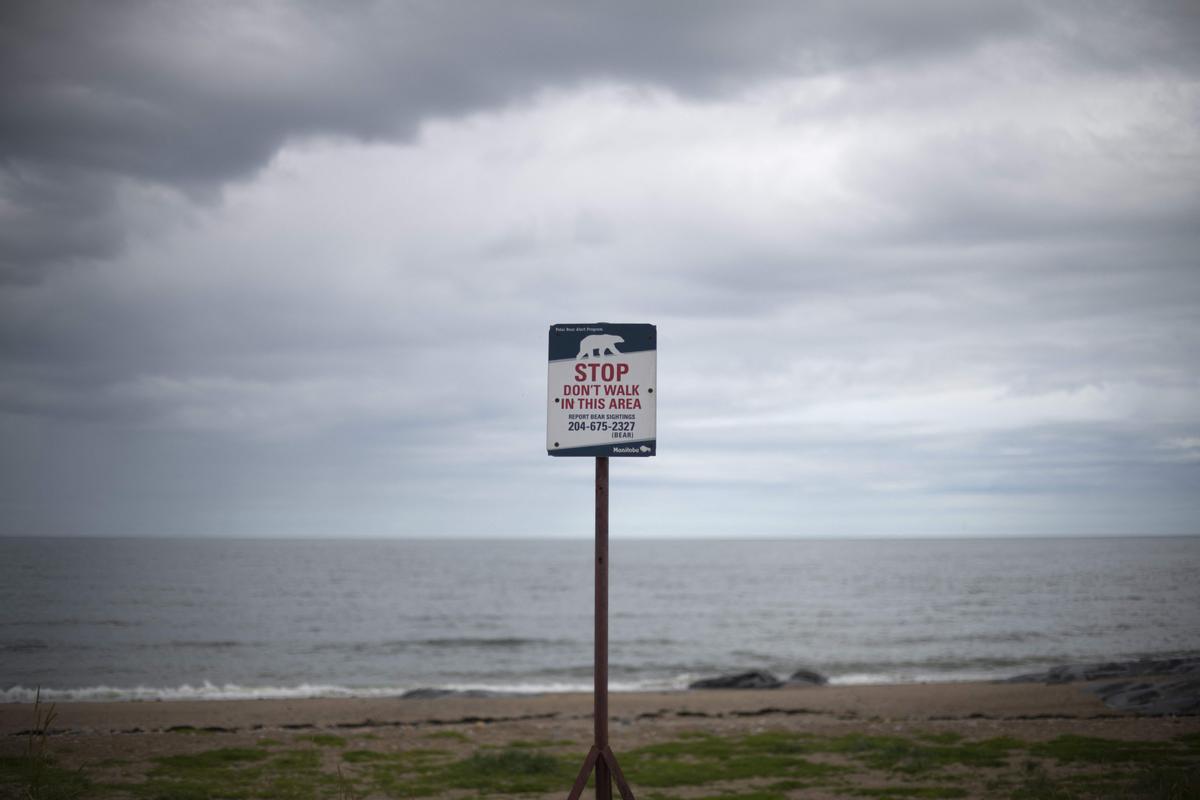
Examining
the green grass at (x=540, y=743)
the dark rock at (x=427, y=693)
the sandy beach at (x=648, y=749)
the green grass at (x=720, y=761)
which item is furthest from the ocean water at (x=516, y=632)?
the green grass at (x=720, y=761)

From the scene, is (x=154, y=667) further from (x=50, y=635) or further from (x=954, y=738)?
(x=954, y=738)

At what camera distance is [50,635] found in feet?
115

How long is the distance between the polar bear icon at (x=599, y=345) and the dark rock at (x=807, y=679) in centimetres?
2339

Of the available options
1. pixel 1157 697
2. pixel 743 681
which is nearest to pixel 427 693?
pixel 743 681

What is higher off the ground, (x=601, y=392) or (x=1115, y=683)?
(x=601, y=392)

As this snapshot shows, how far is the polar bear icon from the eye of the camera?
560 cm

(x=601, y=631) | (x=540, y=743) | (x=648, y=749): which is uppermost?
(x=601, y=631)

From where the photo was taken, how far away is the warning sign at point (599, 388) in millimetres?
5559

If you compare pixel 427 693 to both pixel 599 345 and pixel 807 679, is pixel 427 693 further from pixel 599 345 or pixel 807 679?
pixel 599 345

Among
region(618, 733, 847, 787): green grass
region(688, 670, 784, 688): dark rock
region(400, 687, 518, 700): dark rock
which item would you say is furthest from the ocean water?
region(618, 733, 847, 787): green grass

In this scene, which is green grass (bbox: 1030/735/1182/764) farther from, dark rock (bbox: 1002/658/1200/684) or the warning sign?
dark rock (bbox: 1002/658/1200/684)

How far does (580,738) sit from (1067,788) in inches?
323

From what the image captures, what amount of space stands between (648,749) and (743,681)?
13.3 metres

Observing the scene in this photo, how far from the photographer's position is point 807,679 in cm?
2739
